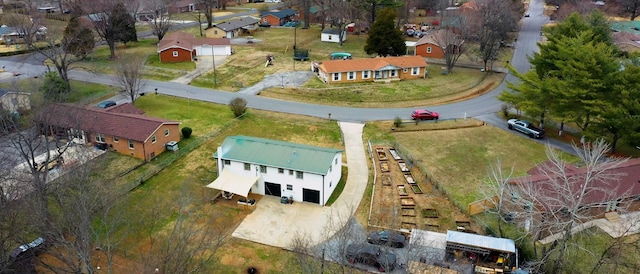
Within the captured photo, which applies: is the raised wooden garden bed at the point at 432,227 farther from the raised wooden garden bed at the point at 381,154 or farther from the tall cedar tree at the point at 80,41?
the tall cedar tree at the point at 80,41

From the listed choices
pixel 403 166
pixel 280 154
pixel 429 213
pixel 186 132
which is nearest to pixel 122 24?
pixel 186 132

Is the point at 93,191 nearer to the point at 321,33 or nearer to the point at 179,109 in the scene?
the point at 179,109

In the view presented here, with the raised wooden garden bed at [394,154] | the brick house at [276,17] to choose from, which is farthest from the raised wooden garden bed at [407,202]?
the brick house at [276,17]

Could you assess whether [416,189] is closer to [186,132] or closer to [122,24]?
[186,132]

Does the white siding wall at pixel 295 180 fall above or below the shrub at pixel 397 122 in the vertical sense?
below

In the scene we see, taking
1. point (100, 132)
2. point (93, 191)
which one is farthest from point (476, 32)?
point (93, 191)

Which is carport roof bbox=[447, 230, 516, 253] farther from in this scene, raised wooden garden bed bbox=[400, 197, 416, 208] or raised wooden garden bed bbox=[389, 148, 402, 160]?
raised wooden garden bed bbox=[389, 148, 402, 160]
